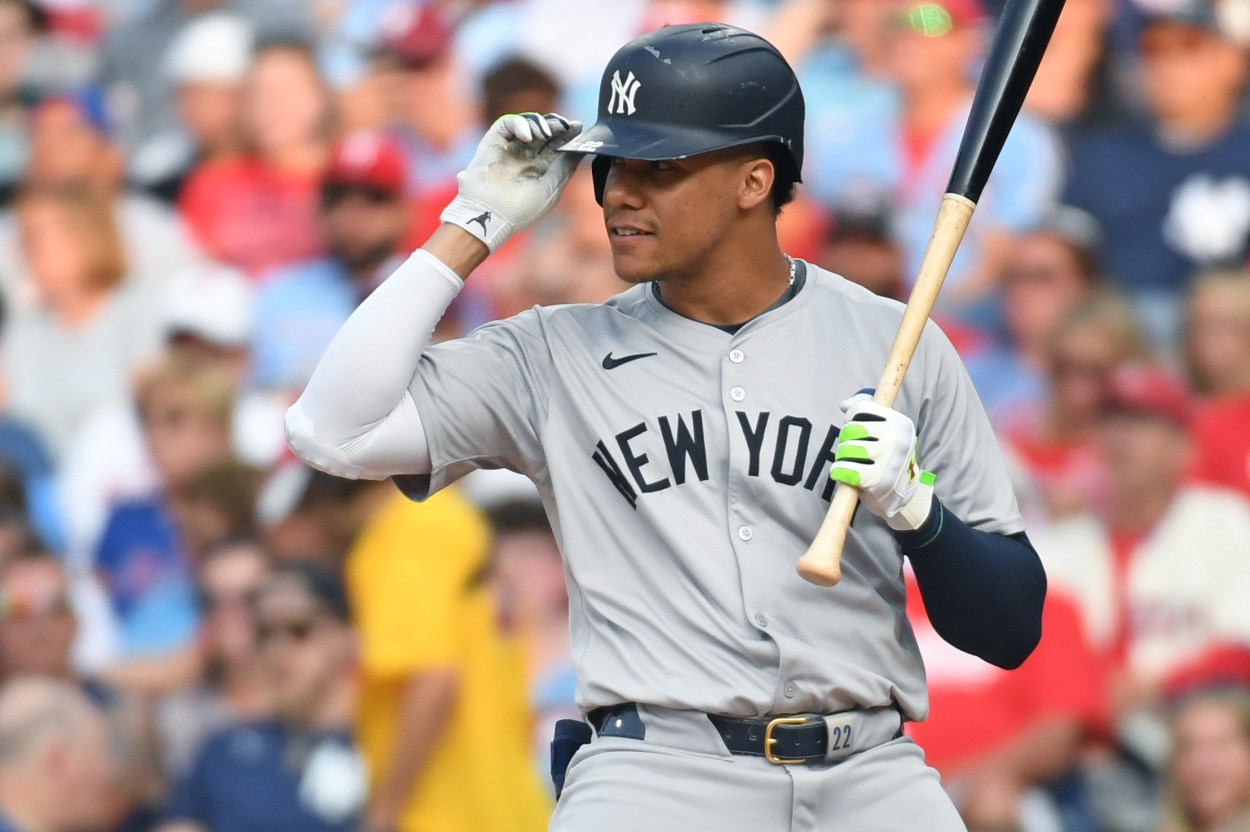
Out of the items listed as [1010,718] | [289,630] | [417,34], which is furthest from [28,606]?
[1010,718]

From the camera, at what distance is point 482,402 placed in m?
3.04

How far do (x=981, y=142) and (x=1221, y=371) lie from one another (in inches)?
116

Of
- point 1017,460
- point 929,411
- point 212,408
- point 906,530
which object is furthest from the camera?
point 212,408

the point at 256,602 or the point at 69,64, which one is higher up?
the point at 69,64

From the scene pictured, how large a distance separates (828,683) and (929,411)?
475 mm

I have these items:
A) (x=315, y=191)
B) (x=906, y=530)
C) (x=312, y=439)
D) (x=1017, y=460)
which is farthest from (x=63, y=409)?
(x=906, y=530)

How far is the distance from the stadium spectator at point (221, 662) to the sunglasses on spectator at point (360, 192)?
136 cm

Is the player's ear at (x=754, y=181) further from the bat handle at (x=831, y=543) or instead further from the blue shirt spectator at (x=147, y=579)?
the blue shirt spectator at (x=147, y=579)

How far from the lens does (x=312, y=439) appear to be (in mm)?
2920

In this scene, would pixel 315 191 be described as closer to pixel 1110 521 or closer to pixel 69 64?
pixel 69 64

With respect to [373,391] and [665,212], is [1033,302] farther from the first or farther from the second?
[373,391]

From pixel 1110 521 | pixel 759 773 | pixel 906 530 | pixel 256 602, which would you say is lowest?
pixel 256 602

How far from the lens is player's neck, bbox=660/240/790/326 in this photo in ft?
10.1

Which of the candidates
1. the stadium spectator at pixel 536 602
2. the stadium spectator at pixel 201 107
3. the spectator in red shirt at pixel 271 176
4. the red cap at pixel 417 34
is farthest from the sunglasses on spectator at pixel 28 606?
the red cap at pixel 417 34
